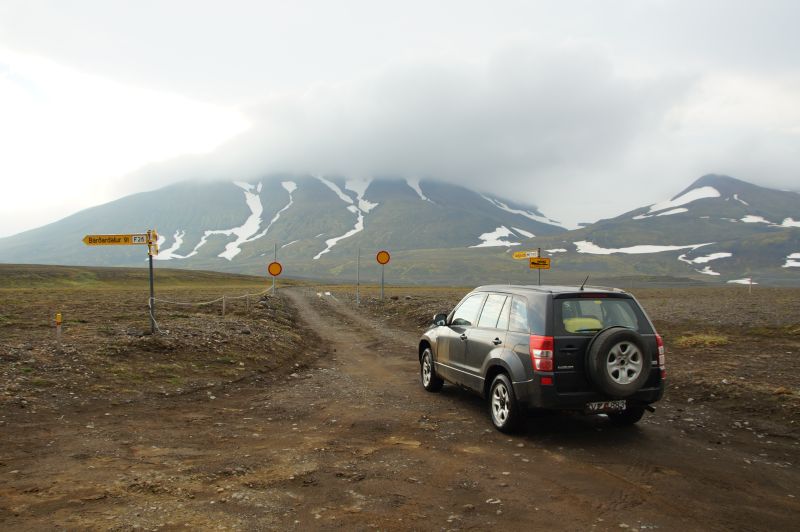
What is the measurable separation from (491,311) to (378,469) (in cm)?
374

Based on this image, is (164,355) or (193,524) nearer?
(193,524)

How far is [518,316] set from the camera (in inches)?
342

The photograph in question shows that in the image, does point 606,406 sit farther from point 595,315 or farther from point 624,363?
point 595,315

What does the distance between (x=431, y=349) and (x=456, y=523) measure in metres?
6.34

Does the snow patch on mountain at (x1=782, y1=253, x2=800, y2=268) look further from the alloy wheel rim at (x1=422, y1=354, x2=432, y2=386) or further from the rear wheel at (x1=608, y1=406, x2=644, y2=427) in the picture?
the rear wheel at (x1=608, y1=406, x2=644, y2=427)

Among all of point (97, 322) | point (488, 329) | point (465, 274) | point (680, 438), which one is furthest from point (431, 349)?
point (465, 274)

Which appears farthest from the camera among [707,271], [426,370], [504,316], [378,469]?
[707,271]

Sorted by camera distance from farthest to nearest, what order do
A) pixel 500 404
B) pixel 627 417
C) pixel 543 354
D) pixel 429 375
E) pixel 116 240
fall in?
1. pixel 116 240
2. pixel 429 375
3. pixel 627 417
4. pixel 500 404
5. pixel 543 354

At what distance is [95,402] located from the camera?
1014 cm

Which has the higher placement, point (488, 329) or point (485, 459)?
point (488, 329)

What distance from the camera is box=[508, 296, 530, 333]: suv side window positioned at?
8438 millimetres

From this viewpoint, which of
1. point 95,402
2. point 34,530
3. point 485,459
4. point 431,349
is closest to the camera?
point 34,530

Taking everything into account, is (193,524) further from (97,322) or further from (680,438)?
(97,322)

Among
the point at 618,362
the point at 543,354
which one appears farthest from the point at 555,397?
the point at 618,362
